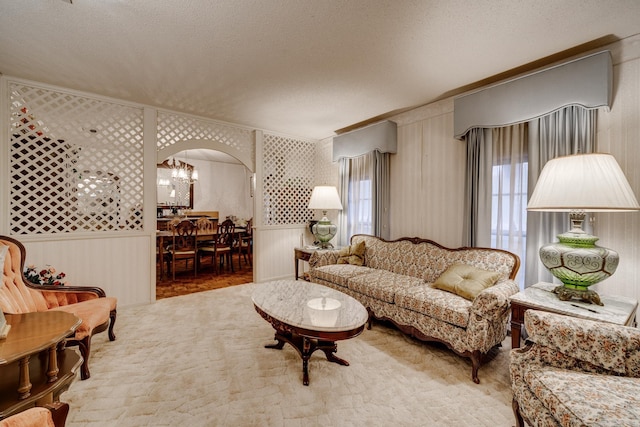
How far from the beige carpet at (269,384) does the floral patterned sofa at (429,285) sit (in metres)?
0.22

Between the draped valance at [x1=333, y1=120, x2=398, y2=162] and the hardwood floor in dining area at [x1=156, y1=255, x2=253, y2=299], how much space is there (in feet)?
8.61

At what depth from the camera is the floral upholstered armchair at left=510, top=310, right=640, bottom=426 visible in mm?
1083

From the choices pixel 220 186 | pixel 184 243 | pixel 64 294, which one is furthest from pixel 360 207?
pixel 220 186

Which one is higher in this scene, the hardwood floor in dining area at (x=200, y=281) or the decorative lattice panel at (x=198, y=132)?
the decorative lattice panel at (x=198, y=132)

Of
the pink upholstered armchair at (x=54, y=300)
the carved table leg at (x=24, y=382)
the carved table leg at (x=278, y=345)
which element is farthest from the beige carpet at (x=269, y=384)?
the carved table leg at (x=24, y=382)

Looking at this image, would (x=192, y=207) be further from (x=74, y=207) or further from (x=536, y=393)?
(x=536, y=393)

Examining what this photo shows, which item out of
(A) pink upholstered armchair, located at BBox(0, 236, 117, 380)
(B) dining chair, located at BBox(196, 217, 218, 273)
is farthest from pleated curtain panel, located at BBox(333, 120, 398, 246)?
(A) pink upholstered armchair, located at BBox(0, 236, 117, 380)

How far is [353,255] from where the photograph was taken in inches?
143

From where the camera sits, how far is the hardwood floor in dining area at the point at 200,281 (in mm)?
4102

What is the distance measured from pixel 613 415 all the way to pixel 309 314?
57.4 inches

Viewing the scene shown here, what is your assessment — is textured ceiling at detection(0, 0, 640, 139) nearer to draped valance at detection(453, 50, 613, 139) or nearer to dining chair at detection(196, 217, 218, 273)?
draped valance at detection(453, 50, 613, 139)

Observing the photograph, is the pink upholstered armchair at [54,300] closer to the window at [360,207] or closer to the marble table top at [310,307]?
the marble table top at [310,307]

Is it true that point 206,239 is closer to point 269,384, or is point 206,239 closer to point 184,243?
point 184,243

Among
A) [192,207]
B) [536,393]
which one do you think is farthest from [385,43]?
[192,207]
